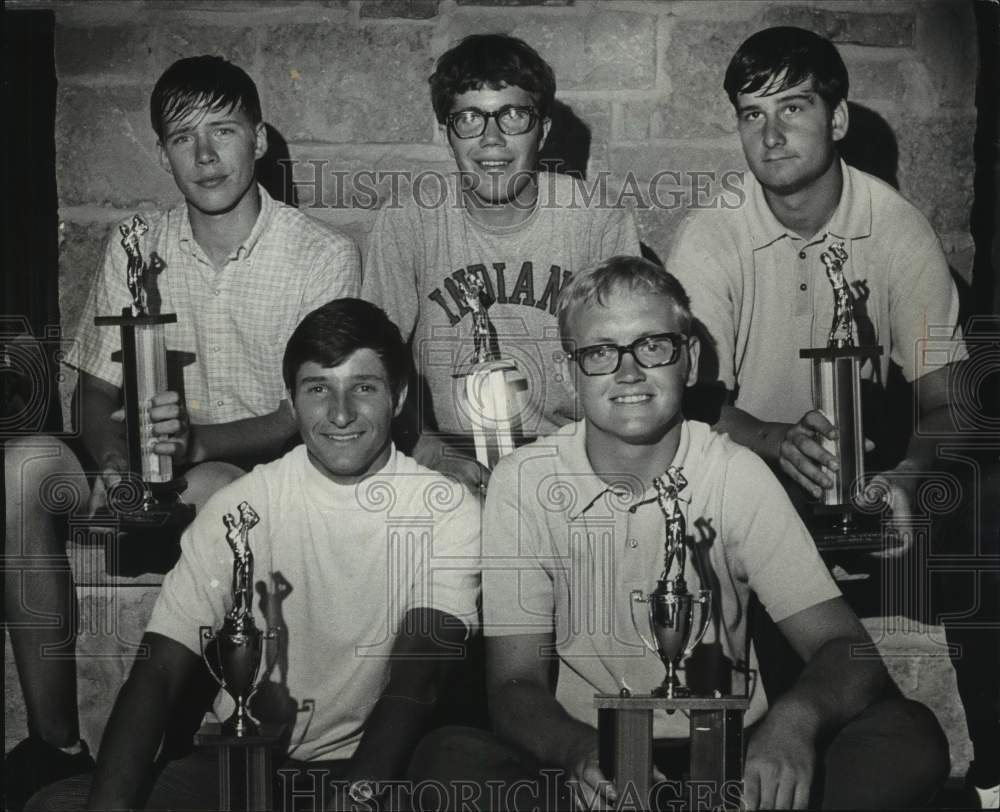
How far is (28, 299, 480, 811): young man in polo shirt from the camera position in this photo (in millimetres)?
3100

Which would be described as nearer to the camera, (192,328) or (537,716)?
(537,716)

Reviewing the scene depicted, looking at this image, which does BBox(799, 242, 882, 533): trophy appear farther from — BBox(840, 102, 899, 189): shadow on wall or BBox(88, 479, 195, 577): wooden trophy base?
BBox(88, 479, 195, 577): wooden trophy base

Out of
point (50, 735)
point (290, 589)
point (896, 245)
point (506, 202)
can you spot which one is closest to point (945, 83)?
point (896, 245)

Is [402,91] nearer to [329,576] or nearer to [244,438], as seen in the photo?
[244,438]

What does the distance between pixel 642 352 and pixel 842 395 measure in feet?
1.48

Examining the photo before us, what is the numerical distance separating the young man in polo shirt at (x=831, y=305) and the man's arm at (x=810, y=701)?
0.30 meters

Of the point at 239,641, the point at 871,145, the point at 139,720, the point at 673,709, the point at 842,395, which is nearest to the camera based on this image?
the point at 673,709

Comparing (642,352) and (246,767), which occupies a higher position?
(642,352)

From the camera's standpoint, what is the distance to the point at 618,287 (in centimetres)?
316

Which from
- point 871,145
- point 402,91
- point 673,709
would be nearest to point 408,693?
point 673,709

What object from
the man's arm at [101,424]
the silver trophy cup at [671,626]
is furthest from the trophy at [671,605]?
the man's arm at [101,424]

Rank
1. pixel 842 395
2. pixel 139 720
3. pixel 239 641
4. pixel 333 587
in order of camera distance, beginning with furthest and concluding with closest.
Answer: pixel 842 395, pixel 333 587, pixel 139 720, pixel 239 641

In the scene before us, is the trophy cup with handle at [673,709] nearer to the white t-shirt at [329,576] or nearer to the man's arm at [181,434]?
the white t-shirt at [329,576]

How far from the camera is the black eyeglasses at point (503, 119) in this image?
3.29 metres
